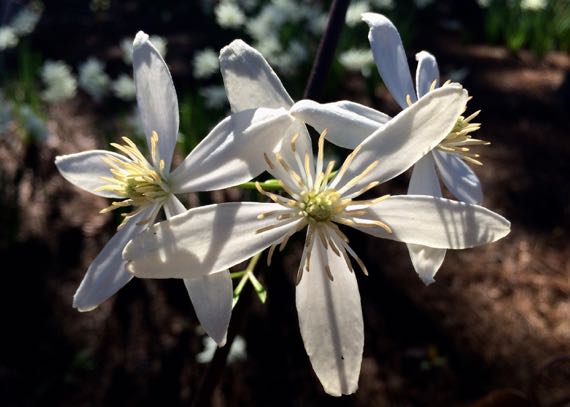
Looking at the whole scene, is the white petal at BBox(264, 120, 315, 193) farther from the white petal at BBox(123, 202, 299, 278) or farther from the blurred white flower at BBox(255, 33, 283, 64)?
the blurred white flower at BBox(255, 33, 283, 64)

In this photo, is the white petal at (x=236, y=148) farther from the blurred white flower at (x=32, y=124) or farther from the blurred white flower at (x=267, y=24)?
the blurred white flower at (x=267, y=24)

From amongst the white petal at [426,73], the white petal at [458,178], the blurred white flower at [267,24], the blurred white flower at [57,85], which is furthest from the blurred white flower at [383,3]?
the white petal at [458,178]

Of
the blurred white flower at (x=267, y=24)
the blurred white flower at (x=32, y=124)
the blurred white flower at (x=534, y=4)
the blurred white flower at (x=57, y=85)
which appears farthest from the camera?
the blurred white flower at (x=534, y=4)

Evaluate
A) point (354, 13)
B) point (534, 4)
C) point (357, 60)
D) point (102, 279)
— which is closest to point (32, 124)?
point (357, 60)

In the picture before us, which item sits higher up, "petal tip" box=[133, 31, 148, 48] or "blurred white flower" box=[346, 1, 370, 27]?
"petal tip" box=[133, 31, 148, 48]

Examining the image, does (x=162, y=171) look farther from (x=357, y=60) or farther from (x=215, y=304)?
(x=357, y=60)

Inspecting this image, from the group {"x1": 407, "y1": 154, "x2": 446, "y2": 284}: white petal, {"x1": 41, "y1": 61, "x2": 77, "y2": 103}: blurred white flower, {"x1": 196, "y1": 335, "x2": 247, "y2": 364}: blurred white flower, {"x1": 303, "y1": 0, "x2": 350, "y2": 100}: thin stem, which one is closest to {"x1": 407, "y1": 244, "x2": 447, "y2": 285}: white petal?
{"x1": 407, "y1": 154, "x2": 446, "y2": 284}: white petal
